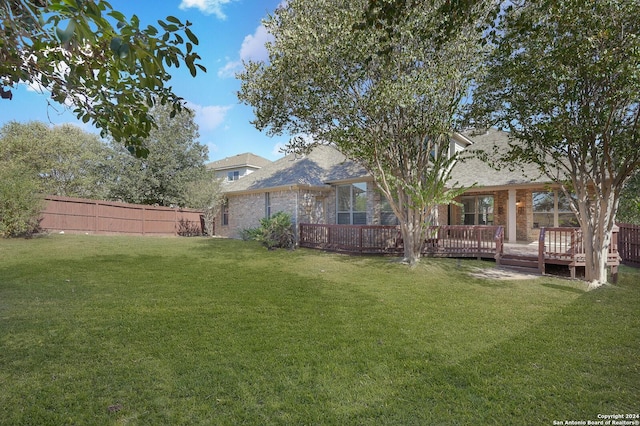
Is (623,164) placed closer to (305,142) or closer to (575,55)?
(575,55)

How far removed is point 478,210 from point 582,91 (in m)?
8.96

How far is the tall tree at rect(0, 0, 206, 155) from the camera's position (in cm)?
190

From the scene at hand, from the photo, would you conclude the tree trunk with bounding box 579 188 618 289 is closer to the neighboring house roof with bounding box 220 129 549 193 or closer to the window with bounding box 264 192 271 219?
the neighboring house roof with bounding box 220 129 549 193

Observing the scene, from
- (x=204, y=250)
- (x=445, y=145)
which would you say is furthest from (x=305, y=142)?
(x=204, y=250)

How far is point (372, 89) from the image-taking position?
29.1ft

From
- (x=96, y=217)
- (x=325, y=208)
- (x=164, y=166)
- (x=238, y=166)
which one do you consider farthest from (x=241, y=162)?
(x=325, y=208)

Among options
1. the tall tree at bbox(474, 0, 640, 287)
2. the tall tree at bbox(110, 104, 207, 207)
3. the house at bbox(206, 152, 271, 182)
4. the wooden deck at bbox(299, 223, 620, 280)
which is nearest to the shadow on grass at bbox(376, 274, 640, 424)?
the tall tree at bbox(474, 0, 640, 287)

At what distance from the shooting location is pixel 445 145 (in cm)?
1002

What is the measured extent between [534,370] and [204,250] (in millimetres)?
11474

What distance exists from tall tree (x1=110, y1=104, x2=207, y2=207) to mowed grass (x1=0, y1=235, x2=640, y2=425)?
14.0 m

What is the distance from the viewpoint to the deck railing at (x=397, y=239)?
425 inches

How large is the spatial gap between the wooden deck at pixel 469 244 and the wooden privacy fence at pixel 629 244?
Result: 1.42 m

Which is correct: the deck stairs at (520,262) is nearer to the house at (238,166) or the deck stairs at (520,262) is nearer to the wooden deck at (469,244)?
the wooden deck at (469,244)

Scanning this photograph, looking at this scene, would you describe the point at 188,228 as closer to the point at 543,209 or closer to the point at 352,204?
the point at 352,204
